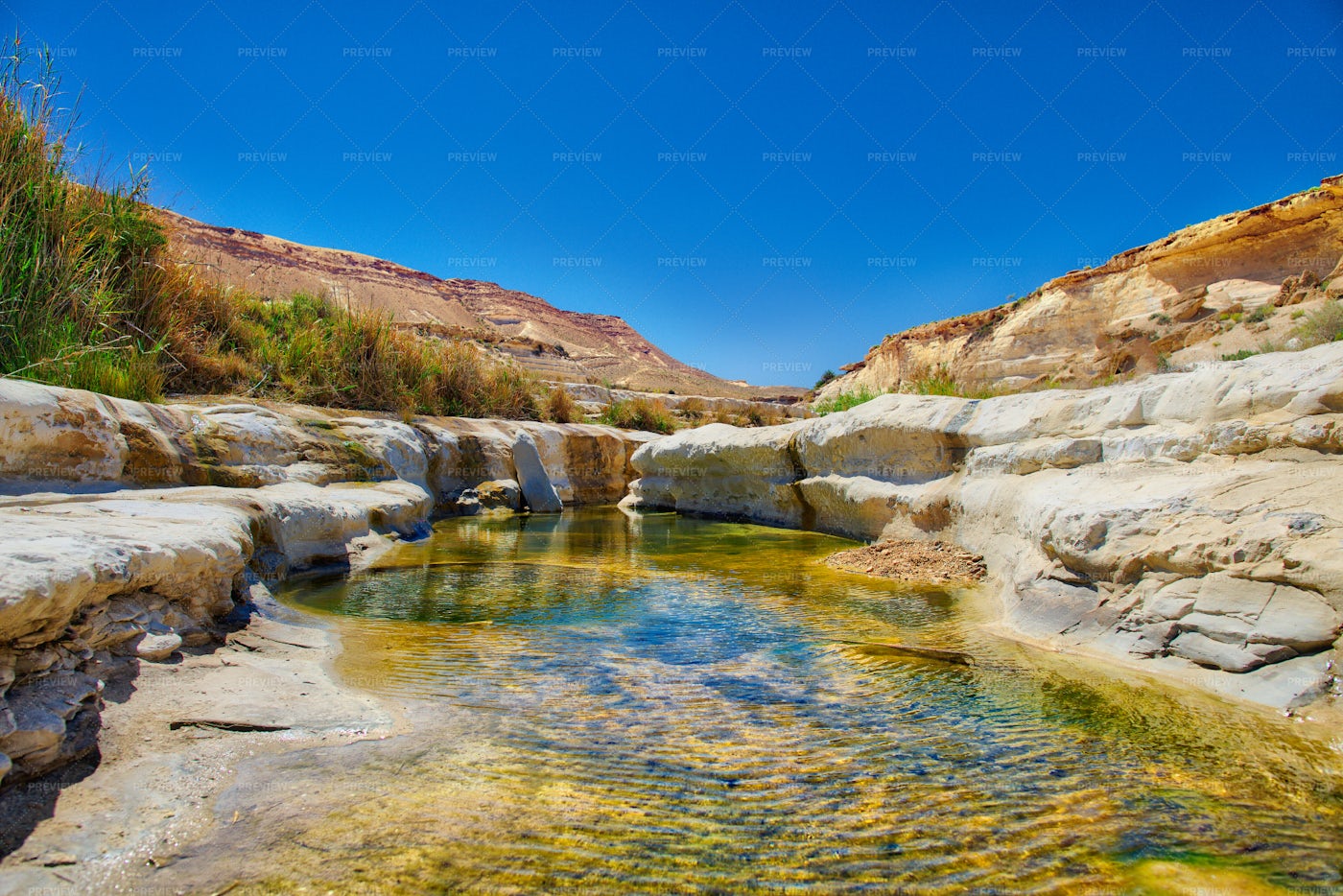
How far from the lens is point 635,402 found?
15.5 m

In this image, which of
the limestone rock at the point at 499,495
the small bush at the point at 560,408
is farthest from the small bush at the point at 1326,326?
the small bush at the point at 560,408

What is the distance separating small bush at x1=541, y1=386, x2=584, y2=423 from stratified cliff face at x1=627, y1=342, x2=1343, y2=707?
8.74 metres

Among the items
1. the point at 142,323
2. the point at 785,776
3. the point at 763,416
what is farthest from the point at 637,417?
the point at 785,776

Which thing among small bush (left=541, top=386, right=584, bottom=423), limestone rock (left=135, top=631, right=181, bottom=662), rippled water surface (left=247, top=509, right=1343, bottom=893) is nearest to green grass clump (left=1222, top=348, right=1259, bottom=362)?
rippled water surface (left=247, top=509, right=1343, bottom=893)

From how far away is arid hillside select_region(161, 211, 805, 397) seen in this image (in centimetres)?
3850

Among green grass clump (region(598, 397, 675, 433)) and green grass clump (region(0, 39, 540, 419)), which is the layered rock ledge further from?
green grass clump (region(598, 397, 675, 433))

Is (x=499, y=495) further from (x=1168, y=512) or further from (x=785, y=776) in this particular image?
(x=785, y=776)

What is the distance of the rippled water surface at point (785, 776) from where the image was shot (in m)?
1.43

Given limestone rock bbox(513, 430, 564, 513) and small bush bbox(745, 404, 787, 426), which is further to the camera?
small bush bbox(745, 404, 787, 426)

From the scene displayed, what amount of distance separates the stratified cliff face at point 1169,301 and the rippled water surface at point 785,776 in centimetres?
1273

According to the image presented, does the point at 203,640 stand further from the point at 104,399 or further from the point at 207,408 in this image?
the point at 207,408

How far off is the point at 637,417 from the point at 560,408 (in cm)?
215

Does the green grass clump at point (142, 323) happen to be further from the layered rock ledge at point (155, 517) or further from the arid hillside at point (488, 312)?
the arid hillside at point (488, 312)

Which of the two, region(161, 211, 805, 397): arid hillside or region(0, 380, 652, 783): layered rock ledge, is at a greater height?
region(161, 211, 805, 397): arid hillside
